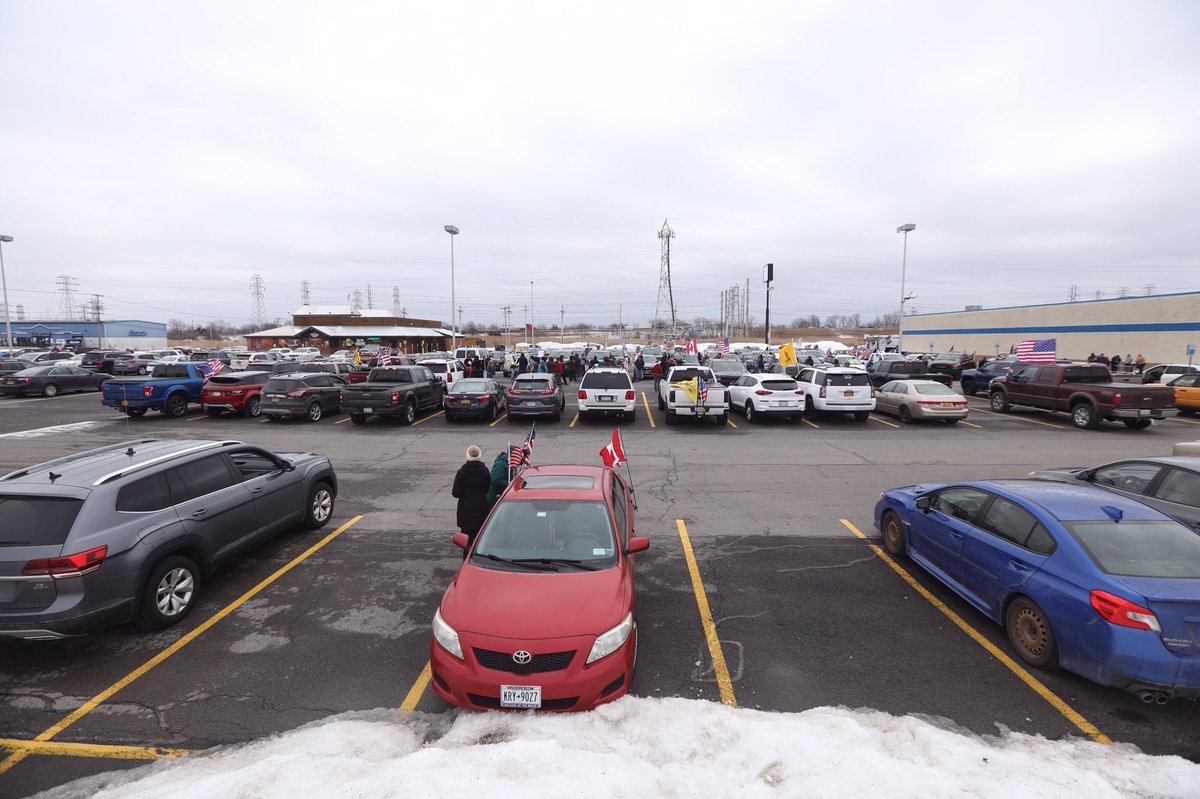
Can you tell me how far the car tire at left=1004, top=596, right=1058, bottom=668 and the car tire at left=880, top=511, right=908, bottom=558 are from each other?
200 cm

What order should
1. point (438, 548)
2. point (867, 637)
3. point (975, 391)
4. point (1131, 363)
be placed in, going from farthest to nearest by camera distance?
1. point (1131, 363)
2. point (975, 391)
3. point (438, 548)
4. point (867, 637)

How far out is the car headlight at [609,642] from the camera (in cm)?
407

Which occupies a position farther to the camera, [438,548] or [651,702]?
[438,548]

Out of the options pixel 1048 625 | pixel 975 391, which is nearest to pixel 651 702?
pixel 1048 625

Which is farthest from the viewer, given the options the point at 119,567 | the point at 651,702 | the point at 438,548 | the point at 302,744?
the point at 438,548

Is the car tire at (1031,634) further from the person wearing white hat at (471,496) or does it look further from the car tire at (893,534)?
the person wearing white hat at (471,496)

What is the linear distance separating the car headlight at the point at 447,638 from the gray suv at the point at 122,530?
3.11m

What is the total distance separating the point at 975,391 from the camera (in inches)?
1077

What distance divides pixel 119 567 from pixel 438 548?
11.3 ft

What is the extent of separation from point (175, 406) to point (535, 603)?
21279 mm

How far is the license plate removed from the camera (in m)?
3.90

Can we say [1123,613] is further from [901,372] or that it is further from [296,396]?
[901,372]

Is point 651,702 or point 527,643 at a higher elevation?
point 527,643

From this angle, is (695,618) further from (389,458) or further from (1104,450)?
(1104,450)
